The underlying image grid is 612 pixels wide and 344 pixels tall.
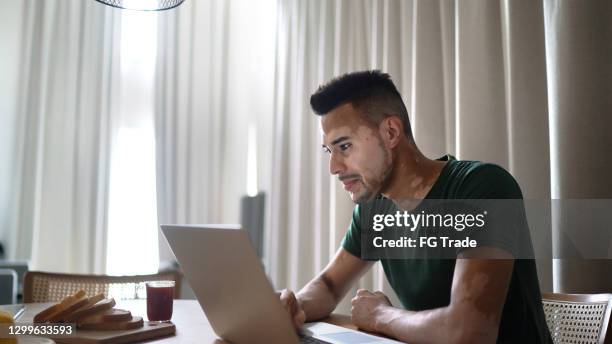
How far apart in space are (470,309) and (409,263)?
0.35 metres

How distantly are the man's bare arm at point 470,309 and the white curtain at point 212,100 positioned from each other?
2332 millimetres

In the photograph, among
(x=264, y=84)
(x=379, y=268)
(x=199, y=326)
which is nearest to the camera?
(x=199, y=326)

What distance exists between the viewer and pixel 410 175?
5.13ft

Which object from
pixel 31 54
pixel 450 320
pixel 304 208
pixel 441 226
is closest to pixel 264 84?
pixel 304 208

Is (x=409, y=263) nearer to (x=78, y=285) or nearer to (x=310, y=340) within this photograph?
(x=310, y=340)

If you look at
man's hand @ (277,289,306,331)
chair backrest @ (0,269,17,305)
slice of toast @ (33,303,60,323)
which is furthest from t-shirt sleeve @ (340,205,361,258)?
chair backrest @ (0,269,17,305)

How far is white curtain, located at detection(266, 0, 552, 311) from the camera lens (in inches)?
79.7

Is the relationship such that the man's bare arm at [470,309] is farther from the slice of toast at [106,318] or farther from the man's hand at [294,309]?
the slice of toast at [106,318]

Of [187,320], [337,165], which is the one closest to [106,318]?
[187,320]

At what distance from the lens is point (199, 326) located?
1.31 metres

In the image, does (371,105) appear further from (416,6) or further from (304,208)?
(304,208)

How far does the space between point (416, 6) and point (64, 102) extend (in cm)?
221

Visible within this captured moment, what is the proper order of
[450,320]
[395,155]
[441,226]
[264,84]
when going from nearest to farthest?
[450,320] → [441,226] → [395,155] → [264,84]

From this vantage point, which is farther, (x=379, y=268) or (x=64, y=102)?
(x=64, y=102)
